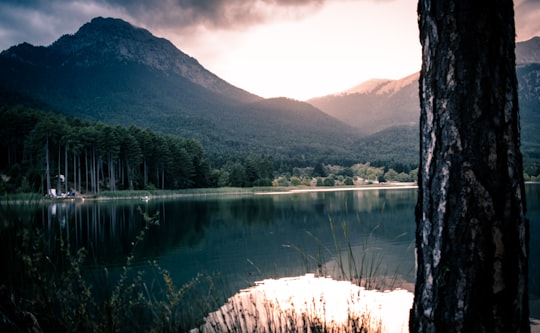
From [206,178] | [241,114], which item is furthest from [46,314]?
[241,114]

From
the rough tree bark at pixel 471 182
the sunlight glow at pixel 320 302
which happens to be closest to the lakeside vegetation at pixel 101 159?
the sunlight glow at pixel 320 302

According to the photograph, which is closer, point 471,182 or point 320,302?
point 471,182

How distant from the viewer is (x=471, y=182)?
179 centimetres

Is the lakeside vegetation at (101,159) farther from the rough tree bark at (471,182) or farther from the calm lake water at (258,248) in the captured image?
the rough tree bark at (471,182)

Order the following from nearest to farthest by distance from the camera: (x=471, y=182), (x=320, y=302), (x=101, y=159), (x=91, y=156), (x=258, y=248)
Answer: (x=471, y=182) → (x=320, y=302) → (x=258, y=248) → (x=91, y=156) → (x=101, y=159)

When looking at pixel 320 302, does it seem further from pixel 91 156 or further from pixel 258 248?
pixel 91 156

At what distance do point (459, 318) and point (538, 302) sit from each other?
8.00m

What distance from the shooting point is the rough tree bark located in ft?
5.74

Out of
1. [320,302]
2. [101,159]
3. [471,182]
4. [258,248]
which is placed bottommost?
[258,248]

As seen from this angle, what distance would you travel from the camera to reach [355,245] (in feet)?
51.4

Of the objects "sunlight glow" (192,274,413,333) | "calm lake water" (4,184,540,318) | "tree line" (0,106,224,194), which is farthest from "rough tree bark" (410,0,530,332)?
"tree line" (0,106,224,194)

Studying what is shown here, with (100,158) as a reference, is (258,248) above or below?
below

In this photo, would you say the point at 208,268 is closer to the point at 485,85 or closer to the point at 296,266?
the point at 296,266

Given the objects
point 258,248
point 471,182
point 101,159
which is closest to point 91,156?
point 101,159
